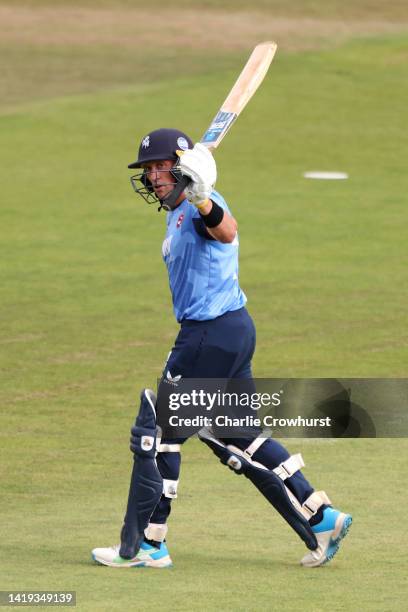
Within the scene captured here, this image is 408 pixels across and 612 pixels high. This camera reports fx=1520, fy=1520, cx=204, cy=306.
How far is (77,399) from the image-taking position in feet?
36.0

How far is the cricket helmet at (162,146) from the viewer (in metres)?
7.02

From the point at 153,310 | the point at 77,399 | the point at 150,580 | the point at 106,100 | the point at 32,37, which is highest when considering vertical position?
the point at 32,37

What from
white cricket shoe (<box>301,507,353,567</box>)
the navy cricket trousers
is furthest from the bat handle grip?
white cricket shoe (<box>301,507,353,567</box>)

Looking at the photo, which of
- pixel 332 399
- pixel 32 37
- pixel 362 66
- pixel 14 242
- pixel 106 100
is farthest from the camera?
pixel 32 37

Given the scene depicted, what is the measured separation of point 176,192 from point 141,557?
5.52 ft

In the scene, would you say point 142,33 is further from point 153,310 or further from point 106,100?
point 153,310

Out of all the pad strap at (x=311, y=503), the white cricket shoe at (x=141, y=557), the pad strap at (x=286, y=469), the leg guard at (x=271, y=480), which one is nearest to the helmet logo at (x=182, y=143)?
the leg guard at (x=271, y=480)

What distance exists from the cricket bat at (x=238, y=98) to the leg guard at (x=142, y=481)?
982 mm

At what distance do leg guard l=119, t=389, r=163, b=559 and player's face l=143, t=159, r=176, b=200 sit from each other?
93 cm

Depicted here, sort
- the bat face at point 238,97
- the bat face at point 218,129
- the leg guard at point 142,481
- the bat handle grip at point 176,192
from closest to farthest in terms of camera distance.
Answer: the bat handle grip at point 176,192
the leg guard at point 142,481
the bat face at point 218,129
the bat face at point 238,97

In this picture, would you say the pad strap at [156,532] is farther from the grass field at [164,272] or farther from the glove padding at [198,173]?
the glove padding at [198,173]

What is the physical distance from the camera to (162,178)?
7055mm

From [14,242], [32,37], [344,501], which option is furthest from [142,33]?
[344,501]

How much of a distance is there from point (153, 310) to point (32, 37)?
1604 cm
